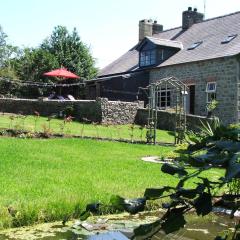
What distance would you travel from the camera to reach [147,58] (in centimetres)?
3008

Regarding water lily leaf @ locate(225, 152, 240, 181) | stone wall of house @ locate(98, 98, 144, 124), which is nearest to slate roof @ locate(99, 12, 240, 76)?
stone wall of house @ locate(98, 98, 144, 124)

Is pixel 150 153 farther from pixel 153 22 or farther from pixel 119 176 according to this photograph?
pixel 153 22

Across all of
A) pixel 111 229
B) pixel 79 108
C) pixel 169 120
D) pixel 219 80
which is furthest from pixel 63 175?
pixel 219 80

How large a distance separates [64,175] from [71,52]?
98.1ft

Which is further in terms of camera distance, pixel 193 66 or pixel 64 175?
pixel 193 66

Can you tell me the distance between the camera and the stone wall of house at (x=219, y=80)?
23.7 meters

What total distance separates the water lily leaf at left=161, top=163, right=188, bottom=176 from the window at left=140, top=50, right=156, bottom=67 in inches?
1106

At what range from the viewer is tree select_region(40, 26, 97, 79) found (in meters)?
37.0

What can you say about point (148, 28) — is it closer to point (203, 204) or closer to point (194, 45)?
point (194, 45)

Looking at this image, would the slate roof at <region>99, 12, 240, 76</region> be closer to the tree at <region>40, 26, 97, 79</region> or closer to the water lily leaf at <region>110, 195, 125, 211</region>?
the tree at <region>40, 26, 97, 79</region>

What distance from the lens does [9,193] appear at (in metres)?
6.83

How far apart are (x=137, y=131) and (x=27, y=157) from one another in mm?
10430

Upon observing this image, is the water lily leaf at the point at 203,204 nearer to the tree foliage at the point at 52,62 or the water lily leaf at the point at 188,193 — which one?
the water lily leaf at the point at 188,193

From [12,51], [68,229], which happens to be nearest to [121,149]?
[68,229]
